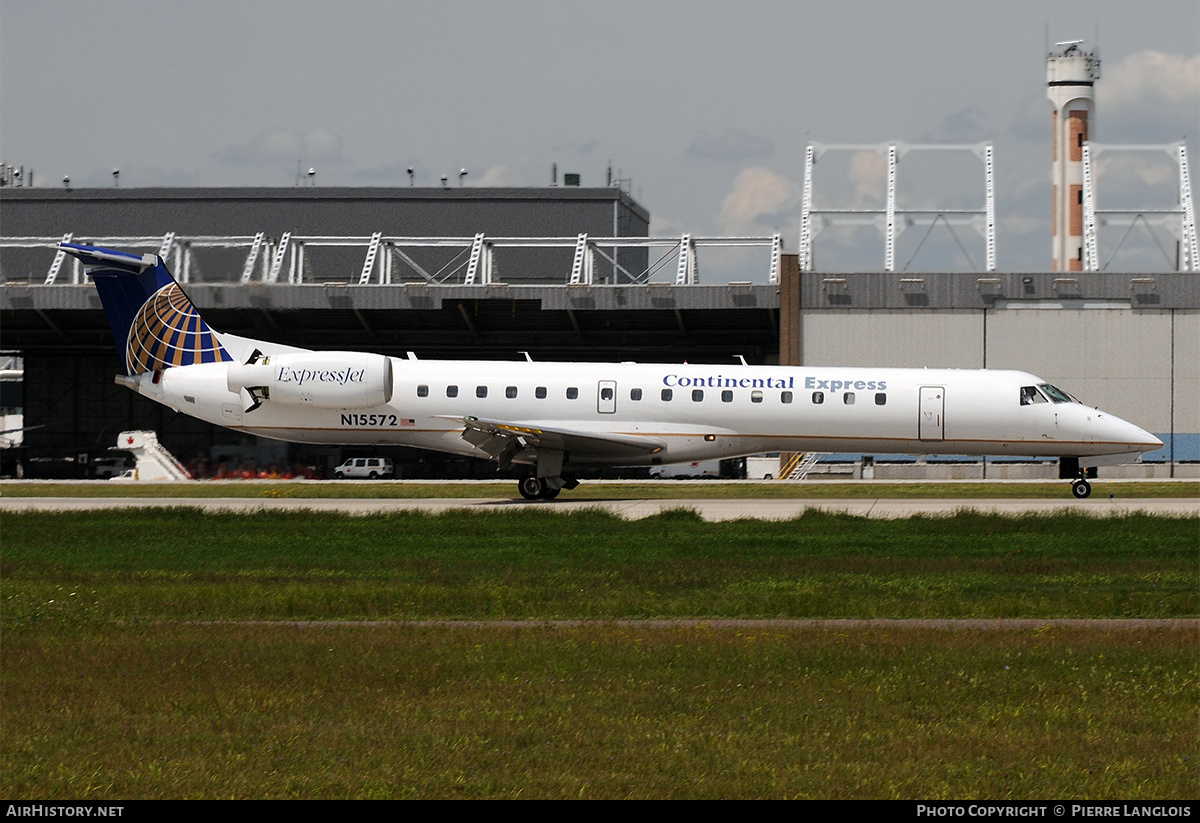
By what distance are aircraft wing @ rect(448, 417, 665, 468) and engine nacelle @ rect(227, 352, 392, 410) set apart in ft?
6.53

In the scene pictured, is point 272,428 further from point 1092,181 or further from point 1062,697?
point 1092,181

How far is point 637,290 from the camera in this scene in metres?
44.8

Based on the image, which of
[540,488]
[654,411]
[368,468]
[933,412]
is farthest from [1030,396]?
[368,468]

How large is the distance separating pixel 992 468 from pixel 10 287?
35.1 m

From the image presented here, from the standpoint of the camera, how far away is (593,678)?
10.0 meters

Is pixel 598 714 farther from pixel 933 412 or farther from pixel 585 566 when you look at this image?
pixel 933 412

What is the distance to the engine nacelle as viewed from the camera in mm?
30156

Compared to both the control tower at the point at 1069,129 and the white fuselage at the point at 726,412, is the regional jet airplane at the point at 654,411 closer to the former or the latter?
the white fuselage at the point at 726,412

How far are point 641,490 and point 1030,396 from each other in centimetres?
1003

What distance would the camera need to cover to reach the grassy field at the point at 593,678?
7.66 m

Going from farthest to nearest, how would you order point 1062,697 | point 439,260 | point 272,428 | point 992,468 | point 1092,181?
point 439,260, point 1092,181, point 992,468, point 272,428, point 1062,697

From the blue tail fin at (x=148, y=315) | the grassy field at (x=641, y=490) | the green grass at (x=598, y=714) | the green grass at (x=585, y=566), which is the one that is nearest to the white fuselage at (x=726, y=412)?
the grassy field at (x=641, y=490)

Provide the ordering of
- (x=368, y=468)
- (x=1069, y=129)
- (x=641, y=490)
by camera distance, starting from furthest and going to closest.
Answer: (x=1069, y=129)
(x=368, y=468)
(x=641, y=490)

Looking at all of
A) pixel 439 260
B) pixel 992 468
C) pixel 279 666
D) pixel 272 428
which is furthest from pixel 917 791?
pixel 439 260
